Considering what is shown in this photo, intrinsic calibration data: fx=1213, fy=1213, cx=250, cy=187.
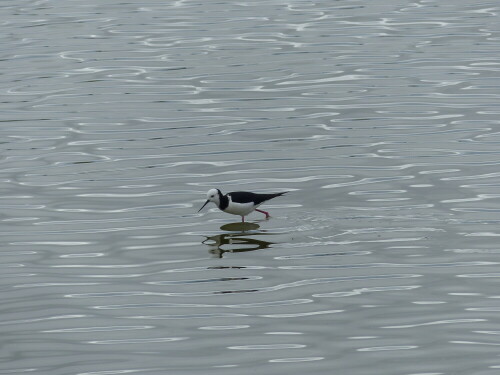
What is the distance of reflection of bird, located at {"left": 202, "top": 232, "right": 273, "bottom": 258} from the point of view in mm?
16453

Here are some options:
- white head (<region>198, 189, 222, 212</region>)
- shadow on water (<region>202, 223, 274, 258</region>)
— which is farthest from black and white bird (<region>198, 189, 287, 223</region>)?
shadow on water (<region>202, 223, 274, 258</region>)

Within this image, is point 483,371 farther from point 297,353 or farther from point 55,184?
point 55,184

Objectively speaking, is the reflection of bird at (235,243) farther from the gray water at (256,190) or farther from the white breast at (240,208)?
the white breast at (240,208)

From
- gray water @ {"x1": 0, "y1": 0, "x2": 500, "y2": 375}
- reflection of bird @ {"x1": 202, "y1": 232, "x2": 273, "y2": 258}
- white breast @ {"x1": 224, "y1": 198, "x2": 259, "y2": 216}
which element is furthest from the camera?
white breast @ {"x1": 224, "y1": 198, "x2": 259, "y2": 216}

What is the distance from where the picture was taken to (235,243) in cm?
1689

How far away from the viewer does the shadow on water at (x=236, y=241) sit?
16.5 metres

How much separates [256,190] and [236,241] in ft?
7.36

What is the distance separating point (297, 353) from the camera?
12.7 metres

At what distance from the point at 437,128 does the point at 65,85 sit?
8.63 meters

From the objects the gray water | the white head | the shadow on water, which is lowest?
the shadow on water

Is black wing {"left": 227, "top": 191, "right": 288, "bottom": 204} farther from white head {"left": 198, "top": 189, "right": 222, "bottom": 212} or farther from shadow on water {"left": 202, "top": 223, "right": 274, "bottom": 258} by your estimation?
shadow on water {"left": 202, "top": 223, "right": 274, "bottom": 258}

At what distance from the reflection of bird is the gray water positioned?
0.16 feet

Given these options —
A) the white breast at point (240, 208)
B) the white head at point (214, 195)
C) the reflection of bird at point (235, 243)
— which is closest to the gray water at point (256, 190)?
the reflection of bird at point (235, 243)

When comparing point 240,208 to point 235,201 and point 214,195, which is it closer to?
point 235,201
